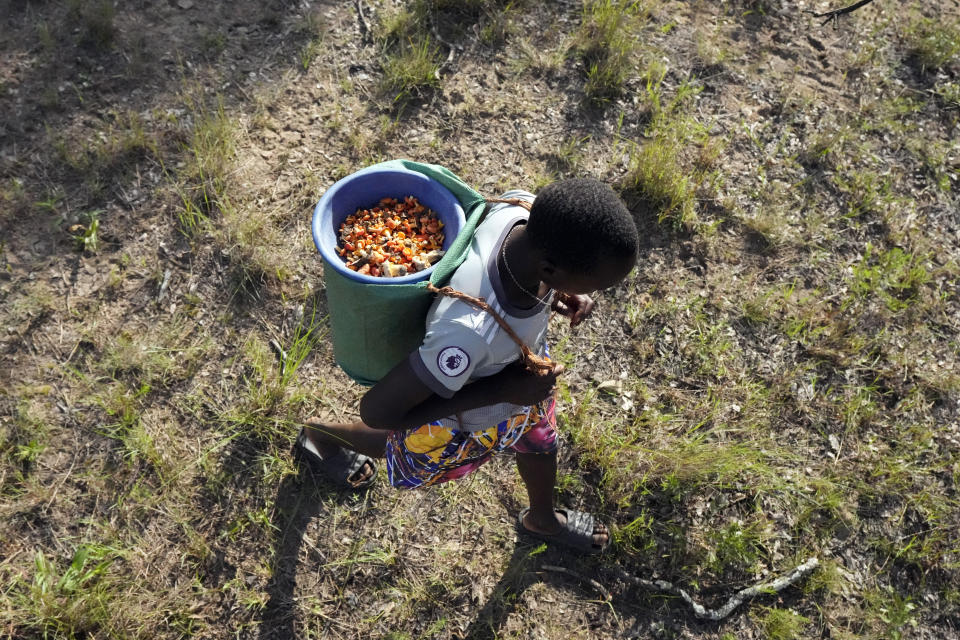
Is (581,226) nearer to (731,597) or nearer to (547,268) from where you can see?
(547,268)

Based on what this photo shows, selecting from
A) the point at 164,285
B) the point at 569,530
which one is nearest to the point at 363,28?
the point at 164,285

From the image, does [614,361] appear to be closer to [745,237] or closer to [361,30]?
[745,237]

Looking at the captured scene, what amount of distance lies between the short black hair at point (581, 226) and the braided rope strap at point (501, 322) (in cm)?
21

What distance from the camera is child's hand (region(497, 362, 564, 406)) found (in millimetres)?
1795

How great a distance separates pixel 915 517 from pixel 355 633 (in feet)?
8.21

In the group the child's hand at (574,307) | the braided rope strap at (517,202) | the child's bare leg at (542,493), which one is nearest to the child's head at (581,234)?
the braided rope strap at (517,202)

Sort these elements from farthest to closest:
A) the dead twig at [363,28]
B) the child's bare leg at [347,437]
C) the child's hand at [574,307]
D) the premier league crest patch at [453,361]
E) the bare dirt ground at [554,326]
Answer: the dead twig at [363,28] → the bare dirt ground at [554,326] → the child's bare leg at [347,437] → the child's hand at [574,307] → the premier league crest patch at [453,361]

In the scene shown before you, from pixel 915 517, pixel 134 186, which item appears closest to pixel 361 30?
pixel 134 186

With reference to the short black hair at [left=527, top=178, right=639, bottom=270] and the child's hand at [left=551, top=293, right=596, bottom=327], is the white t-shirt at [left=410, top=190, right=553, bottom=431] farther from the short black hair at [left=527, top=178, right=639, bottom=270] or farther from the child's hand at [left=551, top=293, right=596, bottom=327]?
the child's hand at [left=551, top=293, right=596, bottom=327]

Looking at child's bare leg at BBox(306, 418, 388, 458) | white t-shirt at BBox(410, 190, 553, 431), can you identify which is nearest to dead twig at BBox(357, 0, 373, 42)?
child's bare leg at BBox(306, 418, 388, 458)

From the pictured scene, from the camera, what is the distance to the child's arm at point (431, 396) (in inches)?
66.2

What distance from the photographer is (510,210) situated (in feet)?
6.15

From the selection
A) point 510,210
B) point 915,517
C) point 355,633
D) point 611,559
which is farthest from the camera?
point 915,517

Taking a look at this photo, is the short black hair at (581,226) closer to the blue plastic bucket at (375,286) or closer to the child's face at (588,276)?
the child's face at (588,276)
